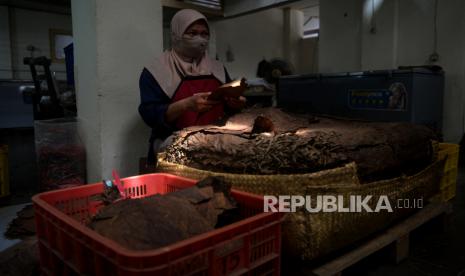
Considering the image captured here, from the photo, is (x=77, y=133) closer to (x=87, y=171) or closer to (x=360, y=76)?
(x=87, y=171)

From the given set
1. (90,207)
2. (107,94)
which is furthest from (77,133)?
(90,207)

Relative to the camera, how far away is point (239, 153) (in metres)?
1.21

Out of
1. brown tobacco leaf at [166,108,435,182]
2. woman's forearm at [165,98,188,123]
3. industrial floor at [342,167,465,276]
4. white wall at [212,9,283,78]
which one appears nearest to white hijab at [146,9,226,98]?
woman's forearm at [165,98,188,123]

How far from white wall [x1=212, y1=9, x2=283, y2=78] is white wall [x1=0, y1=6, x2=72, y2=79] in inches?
129

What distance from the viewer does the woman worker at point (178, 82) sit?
1.79 metres

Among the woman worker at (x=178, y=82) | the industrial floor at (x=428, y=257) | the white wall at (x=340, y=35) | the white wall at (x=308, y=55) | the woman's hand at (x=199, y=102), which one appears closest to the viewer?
the industrial floor at (x=428, y=257)

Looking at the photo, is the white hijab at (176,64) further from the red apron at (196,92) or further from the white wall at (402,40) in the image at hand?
the white wall at (402,40)

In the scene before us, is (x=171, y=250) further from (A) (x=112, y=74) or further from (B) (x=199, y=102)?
(A) (x=112, y=74)

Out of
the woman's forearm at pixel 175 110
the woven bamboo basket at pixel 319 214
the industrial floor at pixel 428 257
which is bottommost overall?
the industrial floor at pixel 428 257

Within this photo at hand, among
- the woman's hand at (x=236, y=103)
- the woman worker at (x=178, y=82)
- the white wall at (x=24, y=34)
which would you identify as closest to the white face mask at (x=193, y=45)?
the woman worker at (x=178, y=82)

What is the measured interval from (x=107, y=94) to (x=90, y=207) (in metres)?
1.07

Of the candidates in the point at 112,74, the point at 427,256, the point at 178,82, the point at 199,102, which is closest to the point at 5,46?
the point at 112,74

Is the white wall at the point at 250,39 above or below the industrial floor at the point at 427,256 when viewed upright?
above

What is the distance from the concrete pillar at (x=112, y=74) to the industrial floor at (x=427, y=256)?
0.70 metres
